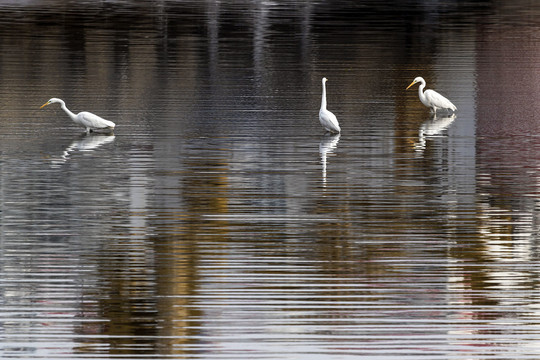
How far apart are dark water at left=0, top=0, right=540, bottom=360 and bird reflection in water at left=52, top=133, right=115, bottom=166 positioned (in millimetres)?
73

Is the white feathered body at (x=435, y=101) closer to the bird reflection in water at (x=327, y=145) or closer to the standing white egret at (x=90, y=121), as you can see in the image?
the bird reflection in water at (x=327, y=145)

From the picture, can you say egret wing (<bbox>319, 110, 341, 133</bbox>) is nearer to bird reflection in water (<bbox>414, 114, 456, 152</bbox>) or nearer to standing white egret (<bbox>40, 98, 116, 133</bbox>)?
bird reflection in water (<bbox>414, 114, 456, 152</bbox>)

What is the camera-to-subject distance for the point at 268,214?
13977mm

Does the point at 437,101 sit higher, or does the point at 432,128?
the point at 437,101

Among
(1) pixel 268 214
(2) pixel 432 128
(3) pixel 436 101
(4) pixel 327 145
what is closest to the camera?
(1) pixel 268 214

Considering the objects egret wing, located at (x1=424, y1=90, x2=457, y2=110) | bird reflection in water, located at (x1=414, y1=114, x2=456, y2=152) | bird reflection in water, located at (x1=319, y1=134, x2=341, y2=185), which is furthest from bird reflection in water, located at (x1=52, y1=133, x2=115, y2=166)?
egret wing, located at (x1=424, y1=90, x2=457, y2=110)

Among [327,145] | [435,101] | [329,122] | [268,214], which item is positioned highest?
[435,101]

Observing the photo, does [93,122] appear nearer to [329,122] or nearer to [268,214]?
[329,122]

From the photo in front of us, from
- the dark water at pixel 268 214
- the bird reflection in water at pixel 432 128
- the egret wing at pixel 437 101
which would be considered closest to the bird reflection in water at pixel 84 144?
the dark water at pixel 268 214

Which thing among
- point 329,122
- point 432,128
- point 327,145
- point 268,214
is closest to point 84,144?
point 327,145

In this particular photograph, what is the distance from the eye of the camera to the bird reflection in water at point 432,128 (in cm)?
1948

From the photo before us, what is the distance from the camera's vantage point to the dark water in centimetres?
970

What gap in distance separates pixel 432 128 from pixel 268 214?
8045mm

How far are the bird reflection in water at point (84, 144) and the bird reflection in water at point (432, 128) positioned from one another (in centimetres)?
436
